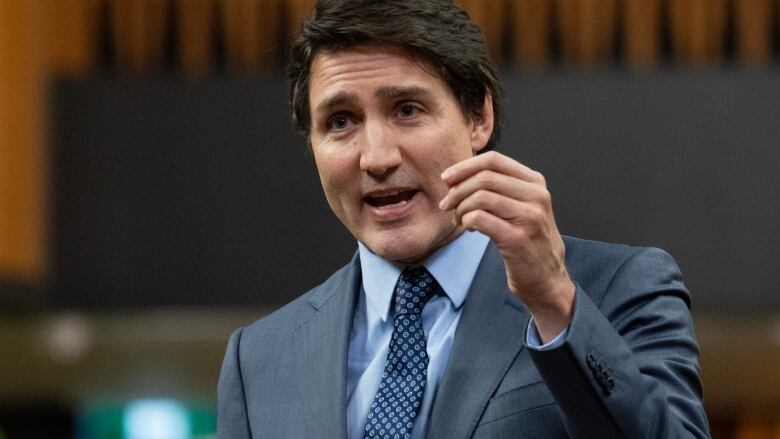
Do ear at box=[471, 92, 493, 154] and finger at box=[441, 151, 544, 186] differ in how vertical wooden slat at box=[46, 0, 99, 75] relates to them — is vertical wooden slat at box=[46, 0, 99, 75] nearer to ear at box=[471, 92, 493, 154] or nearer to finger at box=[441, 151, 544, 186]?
ear at box=[471, 92, 493, 154]

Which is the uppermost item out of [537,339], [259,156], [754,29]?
[537,339]

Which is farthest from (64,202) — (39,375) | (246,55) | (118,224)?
(39,375)

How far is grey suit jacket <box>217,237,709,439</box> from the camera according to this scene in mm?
1804

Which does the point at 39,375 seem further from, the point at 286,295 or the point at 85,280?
the point at 286,295

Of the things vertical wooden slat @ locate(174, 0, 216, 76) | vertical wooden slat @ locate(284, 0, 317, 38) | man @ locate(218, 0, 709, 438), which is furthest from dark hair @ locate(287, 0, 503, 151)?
vertical wooden slat @ locate(174, 0, 216, 76)

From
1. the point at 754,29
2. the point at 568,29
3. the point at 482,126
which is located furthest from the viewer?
the point at 568,29

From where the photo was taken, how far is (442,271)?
2.22 m

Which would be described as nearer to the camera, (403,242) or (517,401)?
(517,401)

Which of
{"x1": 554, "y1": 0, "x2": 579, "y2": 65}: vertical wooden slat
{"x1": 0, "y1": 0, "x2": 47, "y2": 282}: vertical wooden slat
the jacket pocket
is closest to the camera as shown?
the jacket pocket

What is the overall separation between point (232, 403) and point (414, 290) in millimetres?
341

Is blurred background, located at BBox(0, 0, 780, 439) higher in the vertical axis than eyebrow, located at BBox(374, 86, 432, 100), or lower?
lower

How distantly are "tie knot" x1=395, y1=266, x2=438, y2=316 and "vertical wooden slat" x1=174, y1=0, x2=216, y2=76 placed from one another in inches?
185

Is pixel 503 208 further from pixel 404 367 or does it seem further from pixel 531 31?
pixel 531 31

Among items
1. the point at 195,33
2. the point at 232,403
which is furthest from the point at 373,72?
the point at 195,33
